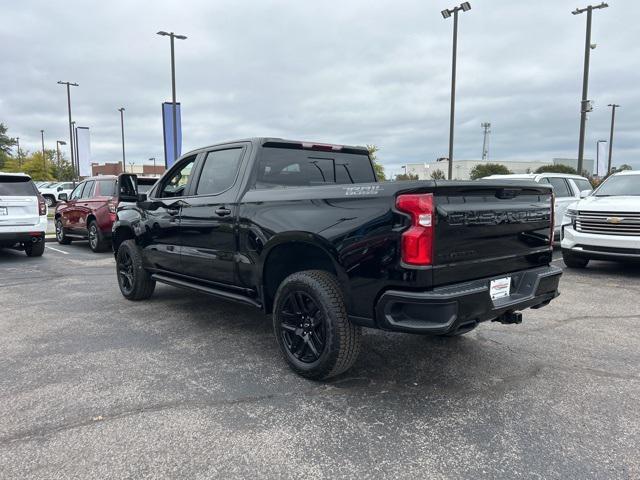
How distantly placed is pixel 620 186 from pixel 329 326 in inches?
296

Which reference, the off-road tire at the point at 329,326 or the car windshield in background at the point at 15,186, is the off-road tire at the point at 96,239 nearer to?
the car windshield in background at the point at 15,186

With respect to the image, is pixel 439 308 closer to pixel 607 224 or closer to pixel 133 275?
pixel 133 275

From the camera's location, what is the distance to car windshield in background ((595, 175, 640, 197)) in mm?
8297

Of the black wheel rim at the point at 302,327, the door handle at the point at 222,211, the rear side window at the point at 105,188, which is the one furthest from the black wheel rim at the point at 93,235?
the black wheel rim at the point at 302,327

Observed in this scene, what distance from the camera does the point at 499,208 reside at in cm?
338

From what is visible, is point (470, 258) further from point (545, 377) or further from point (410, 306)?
point (545, 377)

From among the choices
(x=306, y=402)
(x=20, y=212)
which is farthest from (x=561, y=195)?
(x=20, y=212)

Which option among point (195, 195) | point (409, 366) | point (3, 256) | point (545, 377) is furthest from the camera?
point (3, 256)

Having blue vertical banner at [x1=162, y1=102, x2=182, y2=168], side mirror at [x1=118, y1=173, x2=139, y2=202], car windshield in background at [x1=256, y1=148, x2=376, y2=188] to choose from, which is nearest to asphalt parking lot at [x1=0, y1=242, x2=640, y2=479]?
side mirror at [x1=118, y1=173, x2=139, y2=202]

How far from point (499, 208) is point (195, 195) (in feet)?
9.61

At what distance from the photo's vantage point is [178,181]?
17.6 feet

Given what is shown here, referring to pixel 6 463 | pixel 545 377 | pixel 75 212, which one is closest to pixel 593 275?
pixel 545 377

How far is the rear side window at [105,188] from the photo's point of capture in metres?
10.6

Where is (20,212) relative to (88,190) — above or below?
below
